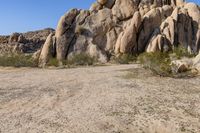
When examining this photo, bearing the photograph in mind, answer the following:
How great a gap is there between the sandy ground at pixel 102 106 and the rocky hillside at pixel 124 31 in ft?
72.7

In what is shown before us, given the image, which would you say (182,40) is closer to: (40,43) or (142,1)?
(142,1)

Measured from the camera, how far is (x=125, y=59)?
39.3 meters

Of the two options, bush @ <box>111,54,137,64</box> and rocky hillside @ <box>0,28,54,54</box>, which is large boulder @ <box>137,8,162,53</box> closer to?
bush @ <box>111,54,137,64</box>

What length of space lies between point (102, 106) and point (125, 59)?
84.3ft

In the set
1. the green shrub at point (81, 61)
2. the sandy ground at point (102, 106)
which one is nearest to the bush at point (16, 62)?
the green shrub at point (81, 61)

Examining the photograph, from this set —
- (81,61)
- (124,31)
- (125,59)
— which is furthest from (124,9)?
(81,61)

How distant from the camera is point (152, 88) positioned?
57.3ft

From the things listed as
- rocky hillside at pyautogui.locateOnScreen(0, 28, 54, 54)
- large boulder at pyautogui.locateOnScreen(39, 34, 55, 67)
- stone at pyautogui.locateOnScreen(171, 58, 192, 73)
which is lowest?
stone at pyautogui.locateOnScreen(171, 58, 192, 73)

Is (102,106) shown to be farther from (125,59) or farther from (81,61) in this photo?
(125,59)

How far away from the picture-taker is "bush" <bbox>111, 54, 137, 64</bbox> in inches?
1542

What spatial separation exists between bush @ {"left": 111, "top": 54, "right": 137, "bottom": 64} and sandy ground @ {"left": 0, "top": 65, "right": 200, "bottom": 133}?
18.5 metres

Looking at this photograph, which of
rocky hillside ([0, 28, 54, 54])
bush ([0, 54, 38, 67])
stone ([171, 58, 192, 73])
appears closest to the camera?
stone ([171, 58, 192, 73])

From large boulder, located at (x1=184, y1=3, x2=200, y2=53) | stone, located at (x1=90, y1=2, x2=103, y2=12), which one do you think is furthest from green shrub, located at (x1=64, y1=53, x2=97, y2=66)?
large boulder, located at (x1=184, y1=3, x2=200, y2=53)

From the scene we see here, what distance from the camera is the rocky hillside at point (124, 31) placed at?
42.5 metres
